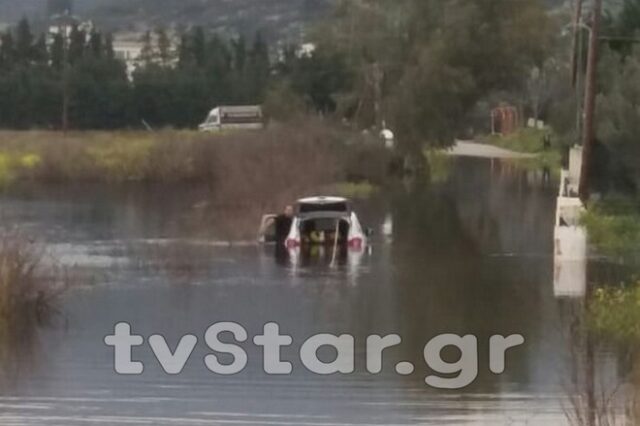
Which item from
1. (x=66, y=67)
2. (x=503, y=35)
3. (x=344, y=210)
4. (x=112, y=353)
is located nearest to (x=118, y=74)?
(x=66, y=67)

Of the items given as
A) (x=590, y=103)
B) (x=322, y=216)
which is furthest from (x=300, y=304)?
(x=590, y=103)

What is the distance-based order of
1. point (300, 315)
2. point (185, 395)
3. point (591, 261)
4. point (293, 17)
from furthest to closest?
point (293, 17) → point (591, 261) → point (300, 315) → point (185, 395)

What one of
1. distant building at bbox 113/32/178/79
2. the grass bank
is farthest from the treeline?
the grass bank

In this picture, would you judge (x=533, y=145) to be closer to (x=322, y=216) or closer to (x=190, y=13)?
(x=322, y=216)

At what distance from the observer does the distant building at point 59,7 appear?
10.0 metres

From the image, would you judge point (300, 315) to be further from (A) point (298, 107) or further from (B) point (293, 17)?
(B) point (293, 17)

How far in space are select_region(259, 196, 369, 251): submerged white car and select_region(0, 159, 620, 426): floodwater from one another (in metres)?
0.16

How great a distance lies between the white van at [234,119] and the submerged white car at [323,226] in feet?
1.80

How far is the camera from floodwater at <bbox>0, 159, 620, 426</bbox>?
543 cm

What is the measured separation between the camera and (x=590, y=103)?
28.4 ft

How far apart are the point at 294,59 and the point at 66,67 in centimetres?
140

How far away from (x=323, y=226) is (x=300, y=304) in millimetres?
1684

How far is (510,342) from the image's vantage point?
6547 millimetres

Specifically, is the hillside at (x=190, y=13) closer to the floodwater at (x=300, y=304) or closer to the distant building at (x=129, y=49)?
the distant building at (x=129, y=49)
